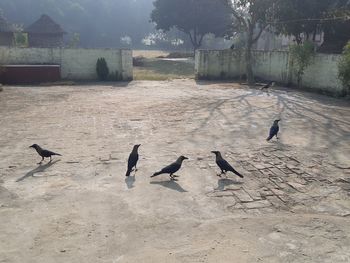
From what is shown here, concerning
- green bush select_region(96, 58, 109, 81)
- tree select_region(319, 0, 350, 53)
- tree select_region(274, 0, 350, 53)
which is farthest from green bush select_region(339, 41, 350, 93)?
green bush select_region(96, 58, 109, 81)

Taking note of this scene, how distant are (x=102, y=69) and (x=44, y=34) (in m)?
24.0

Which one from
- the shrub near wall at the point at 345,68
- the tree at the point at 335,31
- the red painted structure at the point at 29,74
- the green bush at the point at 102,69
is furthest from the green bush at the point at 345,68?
the red painted structure at the point at 29,74

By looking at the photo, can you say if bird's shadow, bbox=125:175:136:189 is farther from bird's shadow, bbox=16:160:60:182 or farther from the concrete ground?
bird's shadow, bbox=16:160:60:182

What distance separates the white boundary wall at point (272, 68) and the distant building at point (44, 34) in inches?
1001

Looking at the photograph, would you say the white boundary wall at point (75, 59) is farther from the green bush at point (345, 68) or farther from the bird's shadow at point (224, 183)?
the bird's shadow at point (224, 183)

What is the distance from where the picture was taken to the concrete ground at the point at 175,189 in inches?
214

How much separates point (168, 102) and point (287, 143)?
710cm

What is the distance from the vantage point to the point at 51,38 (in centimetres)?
4591

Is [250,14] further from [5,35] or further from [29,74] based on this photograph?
Result: [5,35]

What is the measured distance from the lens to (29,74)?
23.8 metres

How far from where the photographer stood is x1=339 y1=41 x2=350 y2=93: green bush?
56.7ft

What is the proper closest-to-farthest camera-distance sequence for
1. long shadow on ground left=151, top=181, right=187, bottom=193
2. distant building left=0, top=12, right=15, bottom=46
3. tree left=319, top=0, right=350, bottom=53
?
long shadow on ground left=151, top=181, right=187, bottom=193
tree left=319, top=0, right=350, bottom=53
distant building left=0, top=12, right=15, bottom=46

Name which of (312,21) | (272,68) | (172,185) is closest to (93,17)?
(312,21)

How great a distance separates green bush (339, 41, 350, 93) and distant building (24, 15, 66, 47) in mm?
35598
